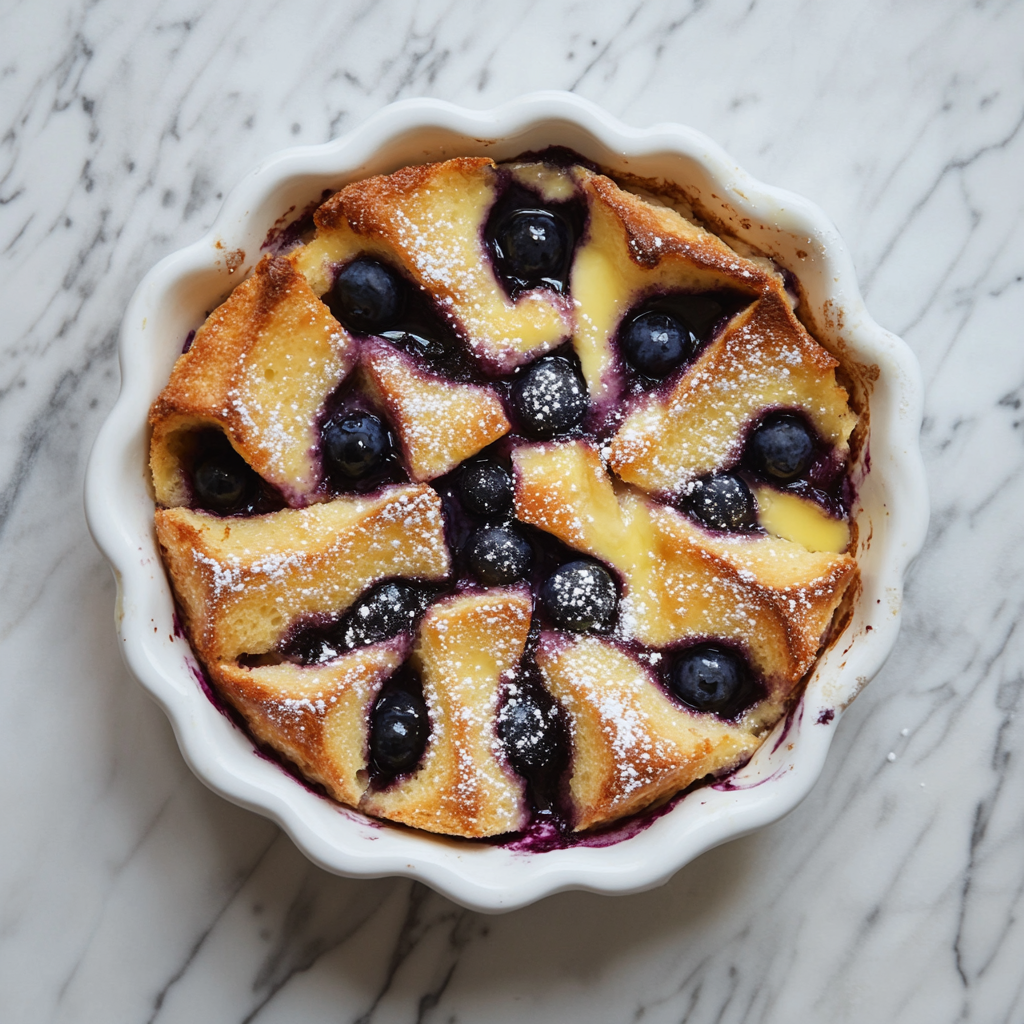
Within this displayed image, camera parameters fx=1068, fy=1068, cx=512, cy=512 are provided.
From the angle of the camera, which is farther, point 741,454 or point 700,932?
point 700,932

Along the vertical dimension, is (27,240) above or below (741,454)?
below

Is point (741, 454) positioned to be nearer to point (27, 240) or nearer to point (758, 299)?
point (758, 299)

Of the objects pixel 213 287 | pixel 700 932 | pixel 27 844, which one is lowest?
pixel 27 844

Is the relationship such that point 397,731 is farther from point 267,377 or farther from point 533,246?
point 533,246

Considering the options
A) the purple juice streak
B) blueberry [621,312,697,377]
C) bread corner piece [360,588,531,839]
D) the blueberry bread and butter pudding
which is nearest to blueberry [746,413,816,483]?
the blueberry bread and butter pudding

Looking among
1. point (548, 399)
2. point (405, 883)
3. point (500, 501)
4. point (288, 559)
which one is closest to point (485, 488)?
point (500, 501)

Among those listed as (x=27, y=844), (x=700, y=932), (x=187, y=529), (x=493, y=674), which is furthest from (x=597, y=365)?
(x=27, y=844)
